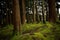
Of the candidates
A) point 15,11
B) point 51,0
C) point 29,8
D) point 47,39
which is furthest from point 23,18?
point 29,8

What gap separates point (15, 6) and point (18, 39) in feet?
8.34

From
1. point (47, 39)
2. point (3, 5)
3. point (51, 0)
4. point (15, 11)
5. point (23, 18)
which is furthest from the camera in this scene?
point (3, 5)

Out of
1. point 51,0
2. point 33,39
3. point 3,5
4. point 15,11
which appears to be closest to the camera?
point 33,39

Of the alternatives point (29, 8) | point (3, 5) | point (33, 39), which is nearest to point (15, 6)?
point (33, 39)

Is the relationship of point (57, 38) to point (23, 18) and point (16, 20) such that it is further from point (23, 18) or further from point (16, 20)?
point (23, 18)

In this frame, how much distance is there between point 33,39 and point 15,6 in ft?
9.41

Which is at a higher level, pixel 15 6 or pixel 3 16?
pixel 15 6

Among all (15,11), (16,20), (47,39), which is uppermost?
(15,11)

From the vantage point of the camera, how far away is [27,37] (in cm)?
957

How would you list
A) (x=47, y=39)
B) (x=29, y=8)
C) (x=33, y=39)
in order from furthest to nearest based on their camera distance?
(x=29, y=8), (x=47, y=39), (x=33, y=39)

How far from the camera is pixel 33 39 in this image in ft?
30.9

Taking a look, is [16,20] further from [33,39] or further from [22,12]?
[22,12]

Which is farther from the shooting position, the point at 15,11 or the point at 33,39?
the point at 15,11

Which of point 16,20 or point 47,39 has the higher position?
point 16,20
